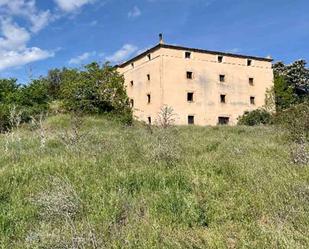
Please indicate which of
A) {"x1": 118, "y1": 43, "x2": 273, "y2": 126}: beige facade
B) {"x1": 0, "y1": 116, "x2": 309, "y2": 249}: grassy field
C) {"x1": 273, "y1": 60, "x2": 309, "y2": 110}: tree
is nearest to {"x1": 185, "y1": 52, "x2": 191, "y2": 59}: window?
{"x1": 118, "y1": 43, "x2": 273, "y2": 126}: beige facade

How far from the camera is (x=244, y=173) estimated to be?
602 centimetres

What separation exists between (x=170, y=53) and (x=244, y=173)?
93.4 feet

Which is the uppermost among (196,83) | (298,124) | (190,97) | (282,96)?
(196,83)

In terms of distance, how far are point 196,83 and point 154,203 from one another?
101ft

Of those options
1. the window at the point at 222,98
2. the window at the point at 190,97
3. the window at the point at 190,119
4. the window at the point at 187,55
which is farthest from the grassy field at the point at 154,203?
the window at the point at 222,98

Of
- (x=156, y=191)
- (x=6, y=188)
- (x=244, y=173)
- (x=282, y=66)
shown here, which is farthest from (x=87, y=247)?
(x=282, y=66)

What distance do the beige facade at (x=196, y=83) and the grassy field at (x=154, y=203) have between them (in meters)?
26.5

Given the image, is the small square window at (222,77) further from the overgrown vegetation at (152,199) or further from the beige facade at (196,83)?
the overgrown vegetation at (152,199)

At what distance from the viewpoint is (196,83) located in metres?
34.9

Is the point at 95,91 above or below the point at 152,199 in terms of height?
above

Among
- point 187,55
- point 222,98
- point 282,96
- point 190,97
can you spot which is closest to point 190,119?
point 190,97

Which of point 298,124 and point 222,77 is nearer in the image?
point 298,124

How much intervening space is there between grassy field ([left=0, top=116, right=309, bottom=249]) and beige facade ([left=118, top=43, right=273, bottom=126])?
26.5 metres

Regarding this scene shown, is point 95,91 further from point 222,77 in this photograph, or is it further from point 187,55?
point 222,77
